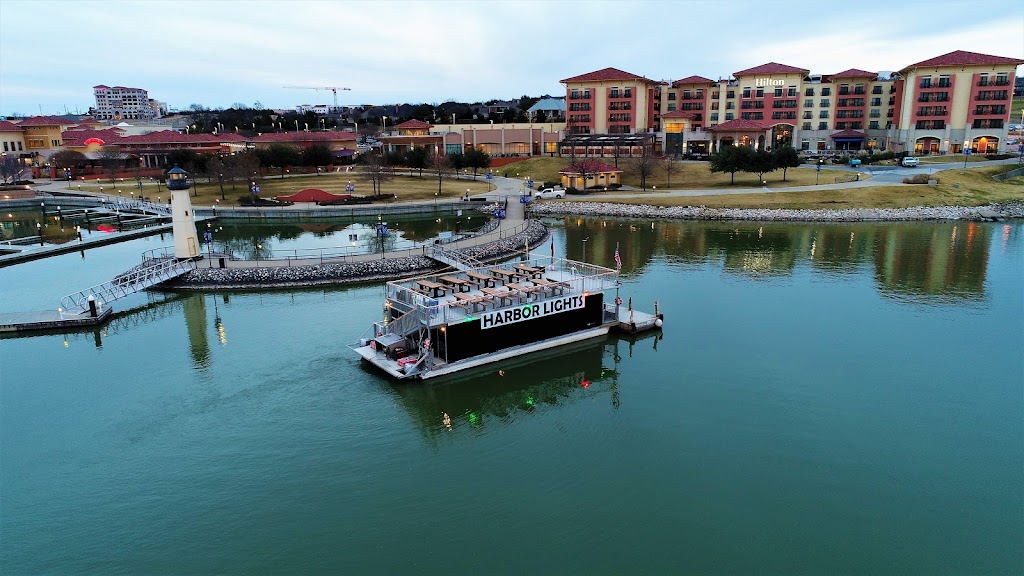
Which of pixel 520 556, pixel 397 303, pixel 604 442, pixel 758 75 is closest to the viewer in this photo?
pixel 520 556

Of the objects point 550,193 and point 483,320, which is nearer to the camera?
point 483,320

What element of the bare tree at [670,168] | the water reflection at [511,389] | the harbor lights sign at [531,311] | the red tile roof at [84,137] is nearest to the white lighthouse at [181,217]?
the water reflection at [511,389]

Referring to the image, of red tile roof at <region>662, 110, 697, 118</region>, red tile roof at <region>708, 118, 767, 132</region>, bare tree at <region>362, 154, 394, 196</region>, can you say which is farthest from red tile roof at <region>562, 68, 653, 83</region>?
bare tree at <region>362, 154, 394, 196</region>

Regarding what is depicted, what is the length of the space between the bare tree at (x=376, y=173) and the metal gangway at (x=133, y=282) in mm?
39847

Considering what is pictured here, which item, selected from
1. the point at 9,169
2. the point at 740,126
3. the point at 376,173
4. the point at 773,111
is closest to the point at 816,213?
the point at 740,126

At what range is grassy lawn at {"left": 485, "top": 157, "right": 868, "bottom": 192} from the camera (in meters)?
79.4

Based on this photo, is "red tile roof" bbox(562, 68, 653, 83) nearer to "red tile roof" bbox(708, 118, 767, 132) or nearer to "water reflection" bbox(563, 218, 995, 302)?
"red tile roof" bbox(708, 118, 767, 132)

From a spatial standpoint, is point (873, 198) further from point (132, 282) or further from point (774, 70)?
point (132, 282)

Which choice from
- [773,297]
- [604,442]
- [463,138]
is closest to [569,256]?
[773,297]

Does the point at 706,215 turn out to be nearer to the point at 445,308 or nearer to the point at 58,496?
the point at 445,308

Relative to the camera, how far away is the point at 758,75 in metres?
108

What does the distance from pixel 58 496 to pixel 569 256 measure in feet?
119

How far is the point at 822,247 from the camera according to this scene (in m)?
51.9

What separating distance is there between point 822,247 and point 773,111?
65589 millimetres
